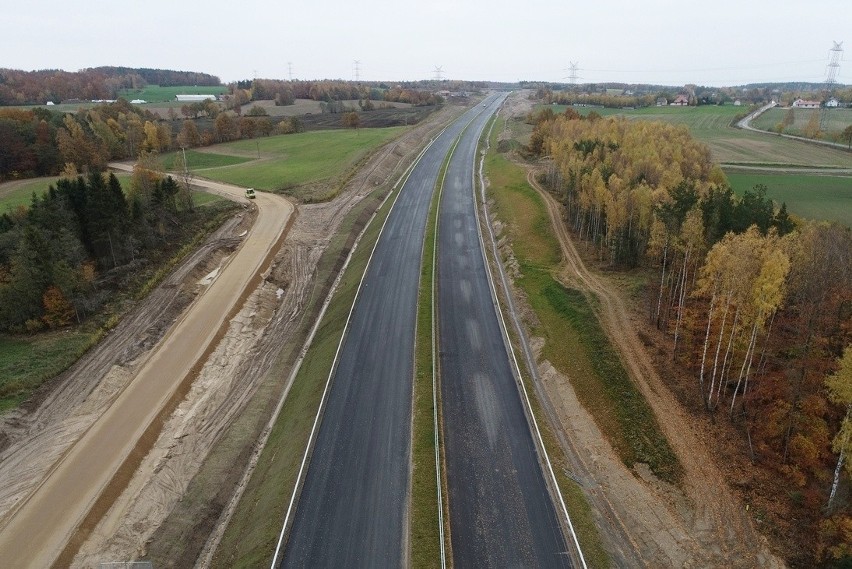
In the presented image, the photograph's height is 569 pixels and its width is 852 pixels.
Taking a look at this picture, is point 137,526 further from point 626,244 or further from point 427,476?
point 626,244

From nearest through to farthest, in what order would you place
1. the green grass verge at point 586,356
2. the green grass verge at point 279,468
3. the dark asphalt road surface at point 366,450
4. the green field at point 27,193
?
the dark asphalt road surface at point 366,450 < the green grass verge at point 279,468 < the green grass verge at point 586,356 < the green field at point 27,193

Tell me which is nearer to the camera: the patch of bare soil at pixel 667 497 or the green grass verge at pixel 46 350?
the patch of bare soil at pixel 667 497

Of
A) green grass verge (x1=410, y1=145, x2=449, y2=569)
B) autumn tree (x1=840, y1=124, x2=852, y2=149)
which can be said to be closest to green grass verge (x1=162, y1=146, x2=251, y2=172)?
green grass verge (x1=410, y1=145, x2=449, y2=569)

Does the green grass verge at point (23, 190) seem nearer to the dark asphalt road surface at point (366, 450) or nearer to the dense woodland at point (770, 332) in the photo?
the dark asphalt road surface at point (366, 450)

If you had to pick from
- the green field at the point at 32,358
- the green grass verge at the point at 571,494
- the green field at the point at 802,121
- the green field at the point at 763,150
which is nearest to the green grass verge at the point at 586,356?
the green grass verge at the point at 571,494

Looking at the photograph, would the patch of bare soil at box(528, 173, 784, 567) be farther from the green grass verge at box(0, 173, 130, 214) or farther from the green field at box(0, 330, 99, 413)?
the green grass verge at box(0, 173, 130, 214)

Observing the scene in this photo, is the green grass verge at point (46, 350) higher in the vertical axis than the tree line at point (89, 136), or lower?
lower

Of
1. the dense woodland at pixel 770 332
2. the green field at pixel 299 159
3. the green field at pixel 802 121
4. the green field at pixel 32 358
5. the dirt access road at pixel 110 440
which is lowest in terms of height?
the dirt access road at pixel 110 440
